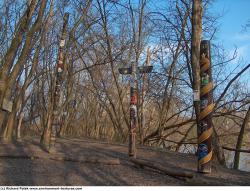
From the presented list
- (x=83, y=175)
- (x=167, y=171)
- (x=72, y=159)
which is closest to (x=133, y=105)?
(x=72, y=159)

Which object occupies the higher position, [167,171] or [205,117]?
[205,117]

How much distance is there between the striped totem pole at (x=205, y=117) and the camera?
7938 millimetres

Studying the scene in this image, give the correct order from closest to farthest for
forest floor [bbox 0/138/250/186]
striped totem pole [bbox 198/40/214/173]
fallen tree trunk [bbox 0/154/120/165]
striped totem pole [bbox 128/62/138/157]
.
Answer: forest floor [bbox 0/138/250/186] < striped totem pole [bbox 198/40/214/173] < fallen tree trunk [bbox 0/154/120/165] < striped totem pole [bbox 128/62/138/157]

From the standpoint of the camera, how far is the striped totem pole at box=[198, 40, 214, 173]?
7.94 metres

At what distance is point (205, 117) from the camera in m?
8.01

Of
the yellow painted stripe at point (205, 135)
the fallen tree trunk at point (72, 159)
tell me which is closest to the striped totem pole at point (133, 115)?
the fallen tree trunk at point (72, 159)

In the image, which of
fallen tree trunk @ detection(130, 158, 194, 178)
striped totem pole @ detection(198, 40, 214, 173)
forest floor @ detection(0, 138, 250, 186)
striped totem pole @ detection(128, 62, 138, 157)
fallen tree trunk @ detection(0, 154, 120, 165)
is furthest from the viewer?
striped totem pole @ detection(128, 62, 138, 157)

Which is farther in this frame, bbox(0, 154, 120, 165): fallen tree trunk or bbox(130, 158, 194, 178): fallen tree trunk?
bbox(0, 154, 120, 165): fallen tree trunk

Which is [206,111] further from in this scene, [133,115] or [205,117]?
[133,115]

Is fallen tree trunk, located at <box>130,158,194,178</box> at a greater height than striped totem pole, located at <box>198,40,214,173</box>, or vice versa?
striped totem pole, located at <box>198,40,214,173</box>

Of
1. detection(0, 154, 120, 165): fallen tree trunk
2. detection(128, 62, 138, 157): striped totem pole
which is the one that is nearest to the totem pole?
detection(128, 62, 138, 157): striped totem pole

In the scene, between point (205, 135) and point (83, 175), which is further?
point (205, 135)

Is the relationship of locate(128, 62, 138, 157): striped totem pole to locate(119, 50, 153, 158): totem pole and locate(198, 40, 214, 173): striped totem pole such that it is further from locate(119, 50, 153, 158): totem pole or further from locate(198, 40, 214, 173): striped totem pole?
locate(198, 40, 214, 173): striped totem pole

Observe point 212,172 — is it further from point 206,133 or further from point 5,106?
point 5,106
